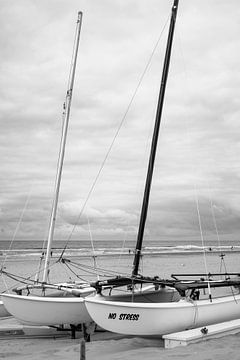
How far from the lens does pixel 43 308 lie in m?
11.7

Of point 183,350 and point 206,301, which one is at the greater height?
point 206,301

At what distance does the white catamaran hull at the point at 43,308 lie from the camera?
38.3 feet

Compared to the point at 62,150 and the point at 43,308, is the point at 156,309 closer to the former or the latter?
the point at 43,308

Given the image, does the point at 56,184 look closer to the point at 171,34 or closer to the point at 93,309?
the point at 93,309

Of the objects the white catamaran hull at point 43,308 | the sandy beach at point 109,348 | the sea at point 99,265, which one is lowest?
the sandy beach at point 109,348

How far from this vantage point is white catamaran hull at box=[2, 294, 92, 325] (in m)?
11.7

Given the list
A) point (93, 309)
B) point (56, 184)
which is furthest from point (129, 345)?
point (56, 184)

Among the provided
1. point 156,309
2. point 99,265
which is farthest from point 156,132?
point 99,265

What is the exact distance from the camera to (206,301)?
11820 millimetres

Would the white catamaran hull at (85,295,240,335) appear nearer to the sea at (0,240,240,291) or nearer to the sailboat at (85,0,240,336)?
the sailboat at (85,0,240,336)

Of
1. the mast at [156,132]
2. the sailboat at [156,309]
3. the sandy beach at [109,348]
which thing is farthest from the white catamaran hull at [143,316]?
the mast at [156,132]

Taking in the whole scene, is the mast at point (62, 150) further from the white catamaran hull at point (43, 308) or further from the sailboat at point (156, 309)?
the sailboat at point (156, 309)

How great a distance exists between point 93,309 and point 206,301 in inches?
126

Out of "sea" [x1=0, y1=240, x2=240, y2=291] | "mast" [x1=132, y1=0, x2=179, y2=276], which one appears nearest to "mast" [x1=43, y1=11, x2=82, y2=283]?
"sea" [x1=0, y1=240, x2=240, y2=291]
